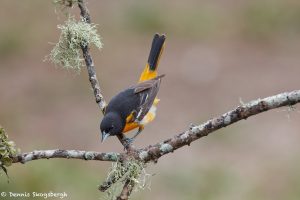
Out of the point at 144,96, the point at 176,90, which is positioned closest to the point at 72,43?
the point at 144,96

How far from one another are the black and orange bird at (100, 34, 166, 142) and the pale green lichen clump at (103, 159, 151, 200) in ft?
2.72

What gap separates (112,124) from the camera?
482 centimetres

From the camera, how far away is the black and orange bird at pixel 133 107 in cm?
483

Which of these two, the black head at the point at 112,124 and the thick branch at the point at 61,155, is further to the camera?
the black head at the point at 112,124

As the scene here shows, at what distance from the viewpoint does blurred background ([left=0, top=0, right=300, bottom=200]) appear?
8.45 metres

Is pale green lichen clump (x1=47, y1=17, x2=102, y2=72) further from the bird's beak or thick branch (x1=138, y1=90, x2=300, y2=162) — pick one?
thick branch (x1=138, y1=90, x2=300, y2=162)

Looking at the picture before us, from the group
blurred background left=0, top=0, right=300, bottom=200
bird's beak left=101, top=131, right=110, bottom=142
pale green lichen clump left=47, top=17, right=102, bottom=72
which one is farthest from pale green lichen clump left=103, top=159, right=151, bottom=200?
blurred background left=0, top=0, right=300, bottom=200

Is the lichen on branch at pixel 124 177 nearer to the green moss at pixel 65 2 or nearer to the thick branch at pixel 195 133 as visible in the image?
the thick branch at pixel 195 133

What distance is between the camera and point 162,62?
38.9 ft

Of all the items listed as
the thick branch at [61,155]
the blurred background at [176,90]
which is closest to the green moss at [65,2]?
the thick branch at [61,155]

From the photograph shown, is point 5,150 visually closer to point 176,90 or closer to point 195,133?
point 195,133

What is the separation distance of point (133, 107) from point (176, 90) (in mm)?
6110

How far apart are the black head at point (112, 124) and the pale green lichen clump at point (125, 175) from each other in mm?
801

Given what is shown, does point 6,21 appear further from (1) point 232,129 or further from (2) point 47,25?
(1) point 232,129
